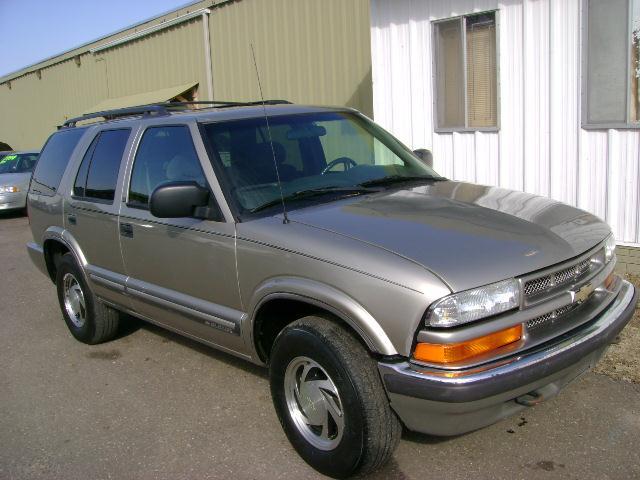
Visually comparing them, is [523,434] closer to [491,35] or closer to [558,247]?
[558,247]

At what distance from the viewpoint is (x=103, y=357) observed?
5.39 metres

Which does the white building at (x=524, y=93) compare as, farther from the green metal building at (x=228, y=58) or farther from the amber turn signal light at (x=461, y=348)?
the amber turn signal light at (x=461, y=348)

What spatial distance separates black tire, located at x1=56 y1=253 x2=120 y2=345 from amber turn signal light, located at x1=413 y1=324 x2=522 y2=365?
3.41 m

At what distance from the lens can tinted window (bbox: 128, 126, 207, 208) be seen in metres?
4.13

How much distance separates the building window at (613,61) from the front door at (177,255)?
171 inches

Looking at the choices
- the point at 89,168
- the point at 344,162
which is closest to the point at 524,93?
the point at 344,162

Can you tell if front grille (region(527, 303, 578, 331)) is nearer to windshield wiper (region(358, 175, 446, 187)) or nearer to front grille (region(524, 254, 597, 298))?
front grille (region(524, 254, 597, 298))

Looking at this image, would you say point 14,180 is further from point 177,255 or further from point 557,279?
point 557,279

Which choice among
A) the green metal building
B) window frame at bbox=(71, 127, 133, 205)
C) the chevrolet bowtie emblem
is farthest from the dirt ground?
the green metal building

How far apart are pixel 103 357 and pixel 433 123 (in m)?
4.75

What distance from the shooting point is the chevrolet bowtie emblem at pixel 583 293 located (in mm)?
3230

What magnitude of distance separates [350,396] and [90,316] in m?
3.20

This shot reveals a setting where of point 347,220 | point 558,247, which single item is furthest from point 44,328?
point 558,247

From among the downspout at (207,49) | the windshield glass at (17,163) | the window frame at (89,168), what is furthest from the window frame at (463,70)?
the windshield glass at (17,163)
